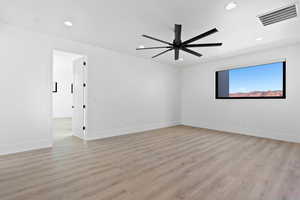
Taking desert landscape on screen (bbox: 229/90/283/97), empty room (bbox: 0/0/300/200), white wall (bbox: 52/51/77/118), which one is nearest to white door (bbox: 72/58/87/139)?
empty room (bbox: 0/0/300/200)

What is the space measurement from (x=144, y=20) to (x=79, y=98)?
3109 mm

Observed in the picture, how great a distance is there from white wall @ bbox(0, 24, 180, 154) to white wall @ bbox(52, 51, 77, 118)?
→ 17.9ft

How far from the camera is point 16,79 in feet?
10.4

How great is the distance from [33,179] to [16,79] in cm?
232

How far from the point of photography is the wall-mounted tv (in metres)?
4.41

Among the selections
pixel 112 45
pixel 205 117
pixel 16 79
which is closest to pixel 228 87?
pixel 205 117

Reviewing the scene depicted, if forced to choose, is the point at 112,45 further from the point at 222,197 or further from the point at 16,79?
the point at 222,197

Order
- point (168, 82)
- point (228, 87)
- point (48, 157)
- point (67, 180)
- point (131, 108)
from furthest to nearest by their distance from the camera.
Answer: point (168, 82), point (228, 87), point (131, 108), point (48, 157), point (67, 180)

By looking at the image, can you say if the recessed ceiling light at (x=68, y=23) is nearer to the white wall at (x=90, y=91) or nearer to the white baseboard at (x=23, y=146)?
the white wall at (x=90, y=91)

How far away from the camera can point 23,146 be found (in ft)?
10.5

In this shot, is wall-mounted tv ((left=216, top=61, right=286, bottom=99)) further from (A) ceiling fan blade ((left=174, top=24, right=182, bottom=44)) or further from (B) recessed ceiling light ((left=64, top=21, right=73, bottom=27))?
(B) recessed ceiling light ((left=64, top=21, right=73, bottom=27))

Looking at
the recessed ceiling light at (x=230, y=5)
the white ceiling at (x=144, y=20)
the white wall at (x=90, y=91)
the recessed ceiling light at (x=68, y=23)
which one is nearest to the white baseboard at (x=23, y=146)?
the white wall at (x=90, y=91)

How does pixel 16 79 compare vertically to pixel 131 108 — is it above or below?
above

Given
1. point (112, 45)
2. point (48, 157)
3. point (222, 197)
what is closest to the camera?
point (222, 197)
